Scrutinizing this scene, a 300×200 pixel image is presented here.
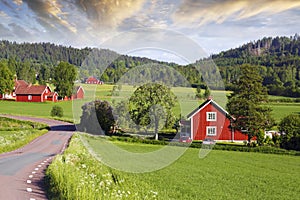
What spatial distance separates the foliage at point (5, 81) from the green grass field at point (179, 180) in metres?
59.1

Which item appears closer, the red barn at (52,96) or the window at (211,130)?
the window at (211,130)

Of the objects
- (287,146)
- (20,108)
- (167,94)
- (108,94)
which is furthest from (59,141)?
(20,108)

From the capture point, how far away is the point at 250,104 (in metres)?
37.2

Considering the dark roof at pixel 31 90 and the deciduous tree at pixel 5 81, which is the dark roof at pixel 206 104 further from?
the deciduous tree at pixel 5 81

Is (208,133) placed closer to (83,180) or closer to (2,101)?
(83,180)

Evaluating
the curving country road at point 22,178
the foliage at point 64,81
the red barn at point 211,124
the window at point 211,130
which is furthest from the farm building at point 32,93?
the curving country road at point 22,178

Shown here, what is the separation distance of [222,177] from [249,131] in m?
19.9

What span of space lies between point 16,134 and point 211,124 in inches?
901

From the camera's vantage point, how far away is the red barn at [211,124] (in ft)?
139

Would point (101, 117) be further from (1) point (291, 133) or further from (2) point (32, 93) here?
(2) point (32, 93)

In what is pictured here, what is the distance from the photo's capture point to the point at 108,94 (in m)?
28.6

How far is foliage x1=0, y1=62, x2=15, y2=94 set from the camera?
3027 inches

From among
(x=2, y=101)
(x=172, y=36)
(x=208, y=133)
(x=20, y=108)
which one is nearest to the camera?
(x=172, y=36)

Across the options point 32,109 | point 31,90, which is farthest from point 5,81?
point 32,109
